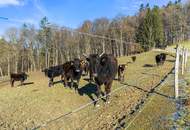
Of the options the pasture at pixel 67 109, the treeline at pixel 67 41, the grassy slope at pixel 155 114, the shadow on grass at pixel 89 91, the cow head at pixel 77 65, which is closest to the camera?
the grassy slope at pixel 155 114

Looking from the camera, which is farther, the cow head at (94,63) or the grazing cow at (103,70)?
the cow head at (94,63)

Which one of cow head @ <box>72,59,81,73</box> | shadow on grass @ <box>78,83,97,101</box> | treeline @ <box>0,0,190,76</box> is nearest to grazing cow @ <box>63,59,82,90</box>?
cow head @ <box>72,59,81,73</box>

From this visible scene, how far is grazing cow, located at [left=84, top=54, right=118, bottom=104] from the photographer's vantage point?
17078mm

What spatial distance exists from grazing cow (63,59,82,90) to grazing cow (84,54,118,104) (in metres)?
4.88

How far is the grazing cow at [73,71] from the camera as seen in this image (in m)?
22.8

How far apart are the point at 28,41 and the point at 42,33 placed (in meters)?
5.42

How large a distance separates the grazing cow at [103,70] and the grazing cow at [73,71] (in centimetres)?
488

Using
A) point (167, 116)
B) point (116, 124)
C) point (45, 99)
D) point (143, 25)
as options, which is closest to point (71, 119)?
Answer: point (116, 124)

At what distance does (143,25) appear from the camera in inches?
3841

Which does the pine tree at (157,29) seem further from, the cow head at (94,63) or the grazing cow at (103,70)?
the cow head at (94,63)

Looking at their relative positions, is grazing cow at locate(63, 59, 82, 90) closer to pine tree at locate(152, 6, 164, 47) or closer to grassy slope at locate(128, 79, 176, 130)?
grassy slope at locate(128, 79, 176, 130)

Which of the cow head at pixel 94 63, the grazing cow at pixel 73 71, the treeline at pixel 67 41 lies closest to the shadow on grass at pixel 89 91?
the grazing cow at pixel 73 71

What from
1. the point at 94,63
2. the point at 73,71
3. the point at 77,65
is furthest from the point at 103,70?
the point at 73,71

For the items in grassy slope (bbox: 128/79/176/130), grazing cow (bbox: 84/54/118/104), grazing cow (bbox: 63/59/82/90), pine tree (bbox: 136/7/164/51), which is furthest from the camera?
pine tree (bbox: 136/7/164/51)
